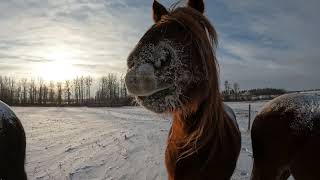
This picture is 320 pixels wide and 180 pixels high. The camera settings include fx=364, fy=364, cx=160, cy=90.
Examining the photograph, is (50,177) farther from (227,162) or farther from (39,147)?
(227,162)

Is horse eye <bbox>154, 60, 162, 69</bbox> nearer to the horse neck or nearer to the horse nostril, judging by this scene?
the horse nostril

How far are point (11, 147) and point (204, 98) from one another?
6.56ft

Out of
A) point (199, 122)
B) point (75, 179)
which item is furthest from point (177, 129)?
point (75, 179)

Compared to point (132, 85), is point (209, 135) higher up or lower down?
lower down

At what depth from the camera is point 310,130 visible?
3490 mm

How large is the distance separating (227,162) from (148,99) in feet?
3.72

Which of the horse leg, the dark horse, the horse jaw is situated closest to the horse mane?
the horse jaw

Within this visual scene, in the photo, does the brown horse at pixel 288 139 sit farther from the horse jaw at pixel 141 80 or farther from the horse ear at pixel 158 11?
the horse jaw at pixel 141 80

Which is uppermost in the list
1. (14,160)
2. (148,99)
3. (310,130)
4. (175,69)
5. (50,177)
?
(175,69)

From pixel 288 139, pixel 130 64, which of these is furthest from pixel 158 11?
pixel 288 139

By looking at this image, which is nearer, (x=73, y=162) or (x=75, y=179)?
(x=75, y=179)

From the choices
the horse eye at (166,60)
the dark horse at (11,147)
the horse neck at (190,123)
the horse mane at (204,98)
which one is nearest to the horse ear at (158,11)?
the horse mane at (204,98)

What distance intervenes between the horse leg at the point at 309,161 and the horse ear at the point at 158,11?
1869 mm

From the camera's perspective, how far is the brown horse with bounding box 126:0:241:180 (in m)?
2.18
